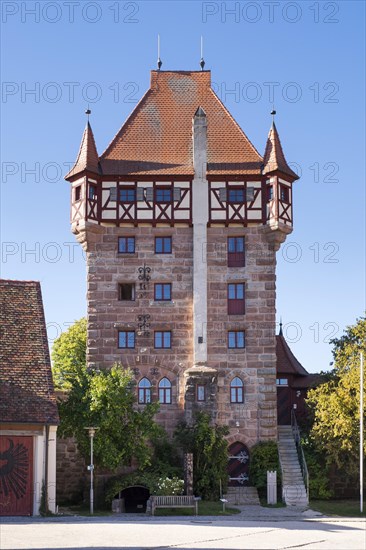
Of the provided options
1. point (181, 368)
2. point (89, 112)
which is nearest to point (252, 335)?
point (181, 368)

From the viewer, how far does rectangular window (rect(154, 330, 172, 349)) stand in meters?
52.9

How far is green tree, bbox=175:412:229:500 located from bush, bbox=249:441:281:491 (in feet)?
6.11

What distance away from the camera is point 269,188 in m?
53.8

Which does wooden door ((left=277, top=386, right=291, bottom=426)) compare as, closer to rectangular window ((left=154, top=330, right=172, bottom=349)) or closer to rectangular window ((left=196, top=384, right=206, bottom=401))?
rectangular window ((left=196, top=384, right=206, bottom=401))

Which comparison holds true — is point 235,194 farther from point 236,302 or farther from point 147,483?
point 147,483

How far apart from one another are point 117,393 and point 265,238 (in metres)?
11.6

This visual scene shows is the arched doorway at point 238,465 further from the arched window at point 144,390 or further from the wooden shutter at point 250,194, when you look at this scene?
the wooden shutter at point 250,194

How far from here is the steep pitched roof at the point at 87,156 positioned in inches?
2100

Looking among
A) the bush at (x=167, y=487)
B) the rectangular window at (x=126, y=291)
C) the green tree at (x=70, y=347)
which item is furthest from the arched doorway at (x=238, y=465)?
the green tree at (x=70, y=347)

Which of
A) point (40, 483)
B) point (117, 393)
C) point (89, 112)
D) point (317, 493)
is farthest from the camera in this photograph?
point (89, 112)

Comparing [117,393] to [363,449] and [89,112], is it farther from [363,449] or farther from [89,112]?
[89,112]

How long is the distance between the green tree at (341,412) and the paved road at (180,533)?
25.7 feet

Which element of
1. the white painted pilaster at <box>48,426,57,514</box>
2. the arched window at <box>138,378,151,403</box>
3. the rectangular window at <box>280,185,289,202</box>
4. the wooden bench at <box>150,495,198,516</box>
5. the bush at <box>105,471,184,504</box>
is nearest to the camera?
the white painted pilaster at <box>48,426,57,514</box>

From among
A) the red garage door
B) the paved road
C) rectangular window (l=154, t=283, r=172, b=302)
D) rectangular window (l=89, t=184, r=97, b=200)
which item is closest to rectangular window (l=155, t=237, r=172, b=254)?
rectangular window (l=154, t=283, r=172, b=302)
